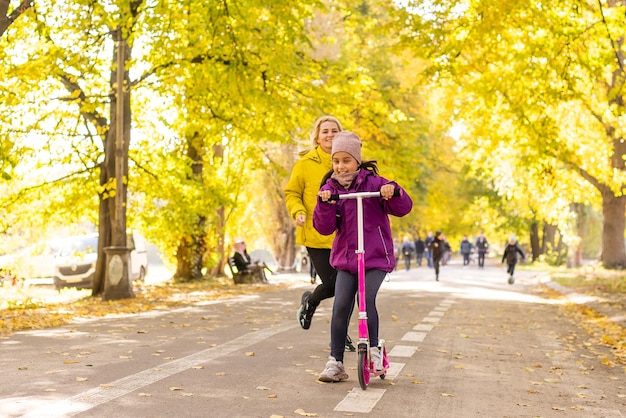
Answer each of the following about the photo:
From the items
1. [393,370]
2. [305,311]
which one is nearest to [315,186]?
[305,311]

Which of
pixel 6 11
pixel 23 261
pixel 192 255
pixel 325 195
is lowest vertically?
pixel 23 261

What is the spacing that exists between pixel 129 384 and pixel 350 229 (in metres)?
1.90

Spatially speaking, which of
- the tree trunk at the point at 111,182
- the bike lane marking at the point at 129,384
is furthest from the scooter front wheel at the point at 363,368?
the tree trunk at the point at 111,182

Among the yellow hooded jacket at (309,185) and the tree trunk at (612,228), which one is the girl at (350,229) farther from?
the tree trunk at (612,228)

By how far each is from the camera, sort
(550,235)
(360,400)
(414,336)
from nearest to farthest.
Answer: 1. (360,400)
2. (414,336)
3. (550,235)

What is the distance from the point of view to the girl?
682 cm

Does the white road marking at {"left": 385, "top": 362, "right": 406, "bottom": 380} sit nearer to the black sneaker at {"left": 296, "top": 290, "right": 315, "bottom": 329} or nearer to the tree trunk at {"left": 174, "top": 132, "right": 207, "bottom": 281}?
the black sneaker at {"left": 296, "top": 290, "right": 315, "bottom": 329}

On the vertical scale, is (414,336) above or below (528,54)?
below

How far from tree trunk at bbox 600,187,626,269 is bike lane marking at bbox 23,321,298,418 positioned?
2607 centimetres

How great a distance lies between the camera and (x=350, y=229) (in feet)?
22.6

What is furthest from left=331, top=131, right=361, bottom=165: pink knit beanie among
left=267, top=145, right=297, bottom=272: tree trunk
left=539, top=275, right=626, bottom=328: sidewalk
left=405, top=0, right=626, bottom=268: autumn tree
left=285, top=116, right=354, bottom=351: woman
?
left=267, top=145, right=297, bottom=272: tree trunk

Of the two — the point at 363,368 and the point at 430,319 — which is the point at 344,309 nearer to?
the point at 363,368

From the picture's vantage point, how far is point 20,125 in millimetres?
19969

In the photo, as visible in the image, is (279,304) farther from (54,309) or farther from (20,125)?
(20,125)
